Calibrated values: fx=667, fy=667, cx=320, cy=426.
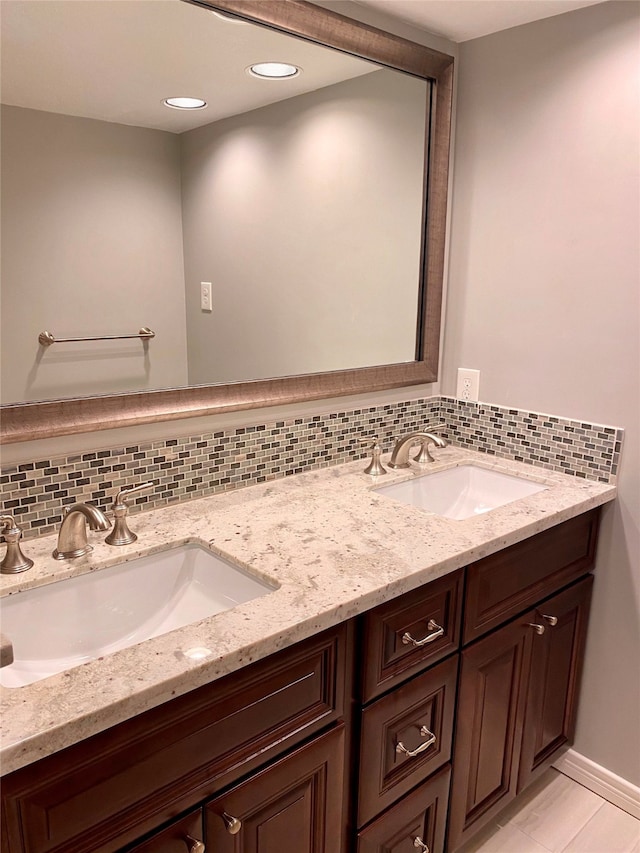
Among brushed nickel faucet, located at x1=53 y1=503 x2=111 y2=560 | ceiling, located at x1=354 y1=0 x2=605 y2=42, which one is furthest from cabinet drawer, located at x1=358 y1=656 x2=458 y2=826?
ceiling, located at x1=354 y1=0 x2=605 y2=42

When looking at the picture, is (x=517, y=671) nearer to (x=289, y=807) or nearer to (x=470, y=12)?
(x=289, y=807)

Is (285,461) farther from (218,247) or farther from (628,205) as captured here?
(628,205)

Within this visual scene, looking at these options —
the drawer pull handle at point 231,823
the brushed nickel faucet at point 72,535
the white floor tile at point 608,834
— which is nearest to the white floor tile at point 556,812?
the white floor tile at point 608,834

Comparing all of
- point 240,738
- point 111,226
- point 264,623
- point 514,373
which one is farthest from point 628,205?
point 240,738

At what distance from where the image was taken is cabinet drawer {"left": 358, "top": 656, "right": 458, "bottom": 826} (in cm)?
130

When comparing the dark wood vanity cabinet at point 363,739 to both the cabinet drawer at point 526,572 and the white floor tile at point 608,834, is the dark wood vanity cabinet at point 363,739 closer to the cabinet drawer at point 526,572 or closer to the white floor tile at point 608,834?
the cabinet drawer at point 526,572

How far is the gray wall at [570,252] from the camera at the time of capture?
5.49 feet

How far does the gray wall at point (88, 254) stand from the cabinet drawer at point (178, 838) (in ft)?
2.63

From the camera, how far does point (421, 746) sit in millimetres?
1418

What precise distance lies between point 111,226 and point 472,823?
1.62 metres

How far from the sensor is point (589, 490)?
1.74 meters

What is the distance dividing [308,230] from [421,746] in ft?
4.14

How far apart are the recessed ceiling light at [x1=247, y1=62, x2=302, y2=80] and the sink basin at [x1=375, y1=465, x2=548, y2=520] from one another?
1065 millimetres

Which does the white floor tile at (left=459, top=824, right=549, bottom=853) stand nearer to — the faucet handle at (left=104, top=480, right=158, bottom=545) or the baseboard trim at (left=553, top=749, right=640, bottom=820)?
the baseboard trim at (left=553, top=749, right=640, bottom=820)
